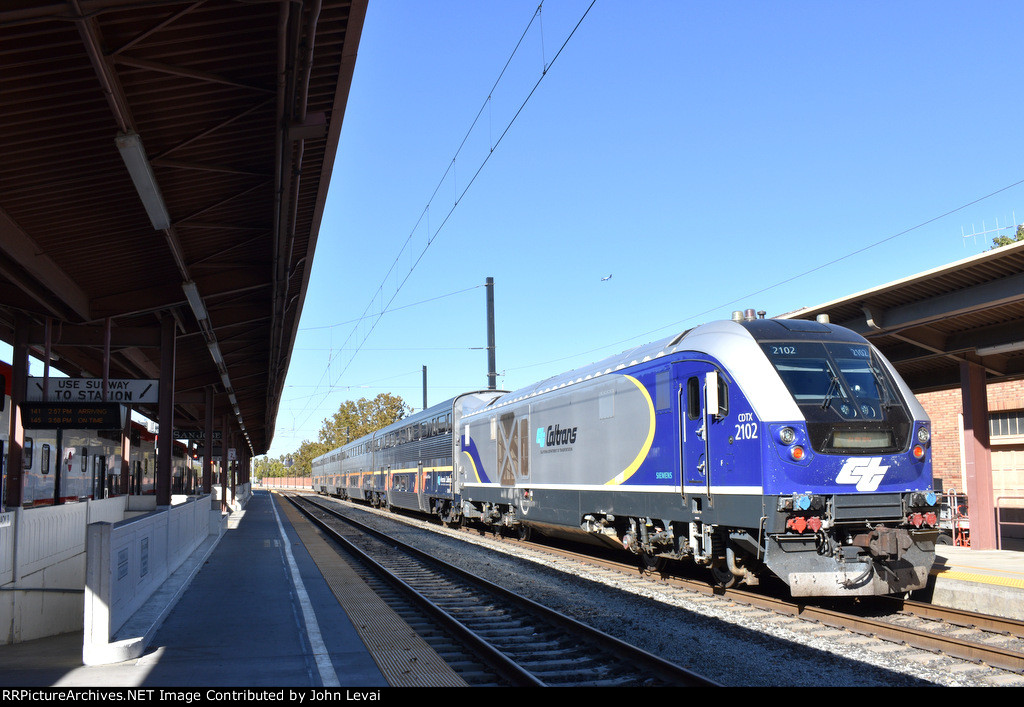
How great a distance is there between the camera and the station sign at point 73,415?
472 inches

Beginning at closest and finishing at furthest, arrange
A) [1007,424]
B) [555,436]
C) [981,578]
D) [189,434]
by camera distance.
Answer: [981,578] < [555,436] < [1007,424] < [189,434]

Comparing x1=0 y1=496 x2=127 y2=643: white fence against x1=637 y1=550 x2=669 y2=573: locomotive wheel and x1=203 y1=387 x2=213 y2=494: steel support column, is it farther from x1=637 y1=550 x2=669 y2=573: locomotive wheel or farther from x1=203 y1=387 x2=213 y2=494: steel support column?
x1=203 y1=387 x2=213 y2=494: steel support column

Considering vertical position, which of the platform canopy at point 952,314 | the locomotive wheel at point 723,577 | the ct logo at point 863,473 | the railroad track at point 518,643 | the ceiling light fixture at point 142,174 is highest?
the ceiling light fixture at point 142,174

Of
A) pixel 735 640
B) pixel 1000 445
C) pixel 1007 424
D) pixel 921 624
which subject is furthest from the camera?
pixel 1000 445

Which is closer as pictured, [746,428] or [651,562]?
[746,428]

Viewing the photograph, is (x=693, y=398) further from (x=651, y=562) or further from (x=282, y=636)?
(x=282, y=636)

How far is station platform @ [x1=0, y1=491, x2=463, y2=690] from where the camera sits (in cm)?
644

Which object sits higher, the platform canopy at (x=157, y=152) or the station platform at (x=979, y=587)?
the platform canopy at (x=157, y=152)

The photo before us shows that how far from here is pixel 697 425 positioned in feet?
33.1

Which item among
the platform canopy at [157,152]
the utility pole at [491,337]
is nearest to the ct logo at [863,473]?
the platform canopy at [157,152]

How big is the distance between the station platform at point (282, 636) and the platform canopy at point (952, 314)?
127 inches

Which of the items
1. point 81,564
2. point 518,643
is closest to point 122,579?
point 518,643

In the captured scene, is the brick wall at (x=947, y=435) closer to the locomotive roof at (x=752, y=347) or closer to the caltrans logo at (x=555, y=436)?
the caltrans logo at (x=555, y=436)

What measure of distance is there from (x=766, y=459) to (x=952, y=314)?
16.7 feet
